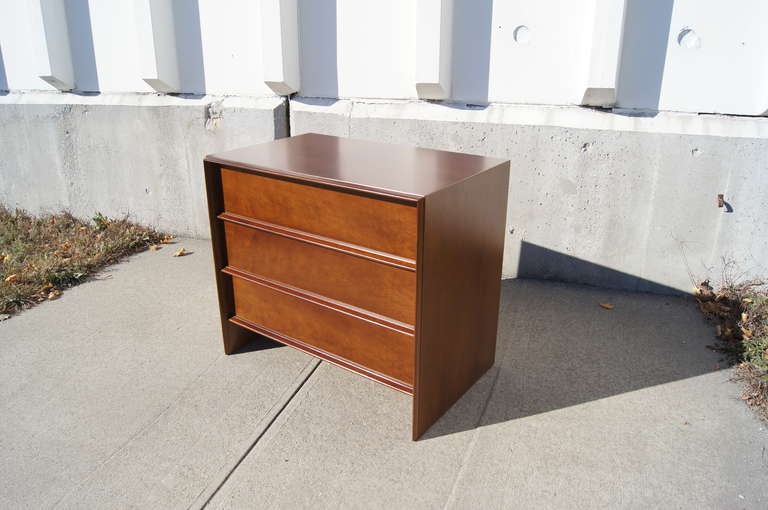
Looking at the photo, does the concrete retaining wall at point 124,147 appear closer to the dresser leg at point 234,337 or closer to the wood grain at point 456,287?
the dresser leg at point 234,337

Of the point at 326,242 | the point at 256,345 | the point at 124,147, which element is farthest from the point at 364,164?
the point at 124,147

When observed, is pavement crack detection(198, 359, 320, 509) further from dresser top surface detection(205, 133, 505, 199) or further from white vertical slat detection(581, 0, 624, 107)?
white vertical slat detection(581, 0, 624, 107)

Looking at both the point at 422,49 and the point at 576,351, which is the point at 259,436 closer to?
the point at 576,351

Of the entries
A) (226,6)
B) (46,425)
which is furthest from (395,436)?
(226,6)

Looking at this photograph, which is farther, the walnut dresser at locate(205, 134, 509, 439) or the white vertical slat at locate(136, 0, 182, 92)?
the white vertical slat at locate(136, 0, 182, 92)

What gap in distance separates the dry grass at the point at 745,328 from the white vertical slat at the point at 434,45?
2236mm

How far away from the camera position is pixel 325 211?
9.64 ft

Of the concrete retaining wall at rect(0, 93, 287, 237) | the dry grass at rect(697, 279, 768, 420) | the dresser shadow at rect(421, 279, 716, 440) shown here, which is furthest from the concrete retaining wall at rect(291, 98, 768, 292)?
the concrete retaining wall at rect(0, 93, 287, 237)

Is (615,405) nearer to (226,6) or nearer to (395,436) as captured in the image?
(395,436)

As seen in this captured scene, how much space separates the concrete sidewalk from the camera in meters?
2.60

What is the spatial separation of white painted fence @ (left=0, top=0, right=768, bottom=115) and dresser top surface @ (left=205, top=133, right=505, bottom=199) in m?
1.14

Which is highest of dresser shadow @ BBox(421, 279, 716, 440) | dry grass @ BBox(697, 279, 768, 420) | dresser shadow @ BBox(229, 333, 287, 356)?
dry grass @ BBox(697, 279, 768, 420)

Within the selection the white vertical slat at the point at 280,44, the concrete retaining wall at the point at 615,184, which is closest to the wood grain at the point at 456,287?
the concrete retaining wall at the point at 615,184

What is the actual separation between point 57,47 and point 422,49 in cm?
361
